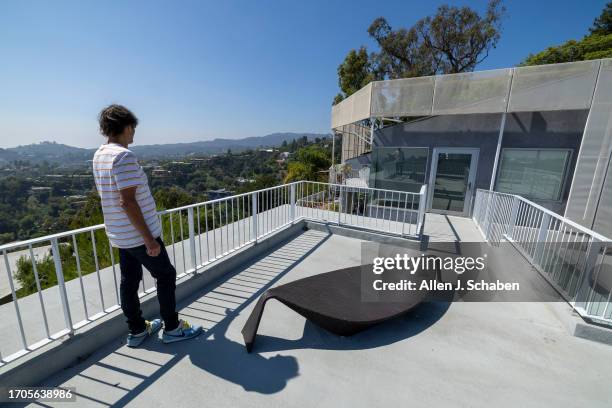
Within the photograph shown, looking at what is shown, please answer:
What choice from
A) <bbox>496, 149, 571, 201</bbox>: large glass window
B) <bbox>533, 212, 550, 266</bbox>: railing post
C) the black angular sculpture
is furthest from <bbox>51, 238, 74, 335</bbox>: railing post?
<bbox>496, 149, 571, 201</bbox>: large glass window

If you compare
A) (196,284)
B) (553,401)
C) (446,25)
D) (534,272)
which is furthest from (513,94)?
(446,25)

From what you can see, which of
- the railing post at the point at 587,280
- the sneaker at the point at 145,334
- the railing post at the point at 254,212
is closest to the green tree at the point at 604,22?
the railing post at the point at 587,280

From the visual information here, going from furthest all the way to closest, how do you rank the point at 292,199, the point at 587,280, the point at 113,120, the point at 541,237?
the point at 292,199
the point at 541,237
the point at 587,280
the point at 113,120

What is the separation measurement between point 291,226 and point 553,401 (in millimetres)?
3954

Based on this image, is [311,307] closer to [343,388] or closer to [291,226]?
[343,388]

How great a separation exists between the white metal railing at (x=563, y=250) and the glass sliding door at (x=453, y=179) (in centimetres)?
224

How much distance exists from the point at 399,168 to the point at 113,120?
21.7 ft

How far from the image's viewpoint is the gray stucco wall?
5.55m

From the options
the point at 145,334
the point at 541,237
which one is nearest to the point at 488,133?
the point at 541,237

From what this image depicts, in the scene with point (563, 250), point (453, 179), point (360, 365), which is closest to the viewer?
point (360, 365)

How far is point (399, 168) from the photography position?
282 inches

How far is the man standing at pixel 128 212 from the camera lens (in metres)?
1.67

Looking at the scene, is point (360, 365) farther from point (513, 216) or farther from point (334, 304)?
point (513, 216)

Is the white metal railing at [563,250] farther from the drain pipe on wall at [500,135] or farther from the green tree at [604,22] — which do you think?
the green tree at [604,22]
